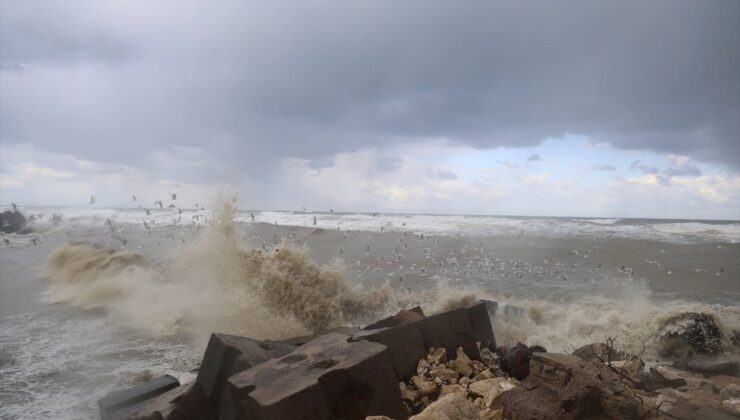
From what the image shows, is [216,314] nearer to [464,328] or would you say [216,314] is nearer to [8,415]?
[8,415]

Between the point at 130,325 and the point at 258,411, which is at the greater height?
the point at 258,411

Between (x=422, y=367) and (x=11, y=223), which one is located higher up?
(x=11, y=223)

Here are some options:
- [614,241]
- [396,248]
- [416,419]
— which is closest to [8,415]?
[416,419]

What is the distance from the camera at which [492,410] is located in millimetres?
3875

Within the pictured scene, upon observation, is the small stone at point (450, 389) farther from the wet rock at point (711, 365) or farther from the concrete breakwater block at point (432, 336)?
the wet rock at point (711, 365)

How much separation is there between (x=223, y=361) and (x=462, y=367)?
8.67 ft

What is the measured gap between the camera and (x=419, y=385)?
4.65 metres

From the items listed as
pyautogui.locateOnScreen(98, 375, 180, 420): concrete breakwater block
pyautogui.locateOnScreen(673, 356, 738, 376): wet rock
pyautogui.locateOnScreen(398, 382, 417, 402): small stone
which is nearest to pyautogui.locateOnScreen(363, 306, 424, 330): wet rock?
pyautogui.locateOnScreen(398, 382, 417, 402): small stone

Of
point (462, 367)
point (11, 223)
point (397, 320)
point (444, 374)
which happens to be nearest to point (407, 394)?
point (444, 374)

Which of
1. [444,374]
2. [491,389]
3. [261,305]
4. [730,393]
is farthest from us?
[261,305]

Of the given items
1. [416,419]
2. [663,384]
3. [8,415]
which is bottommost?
[8,415]

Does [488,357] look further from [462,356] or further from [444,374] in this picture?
[444,374]

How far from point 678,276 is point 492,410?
12489 millimetres

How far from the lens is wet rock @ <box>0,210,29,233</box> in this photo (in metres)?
29.8
